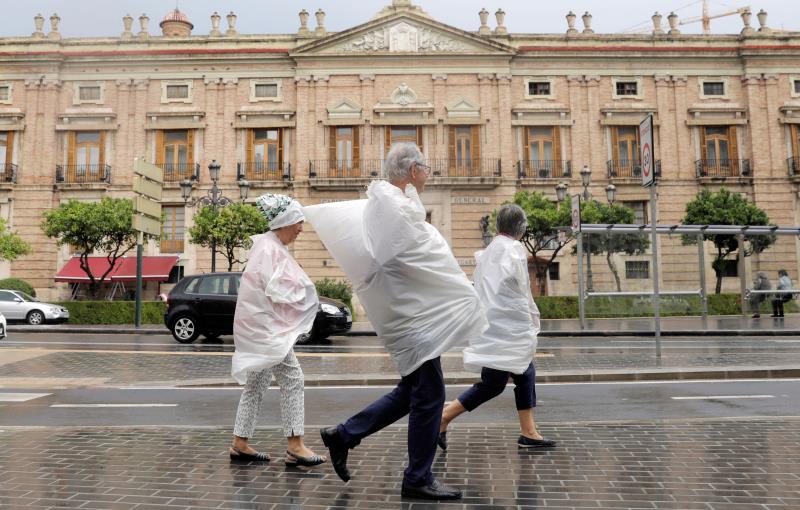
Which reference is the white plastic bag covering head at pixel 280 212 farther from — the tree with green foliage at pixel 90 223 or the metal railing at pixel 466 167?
the metal railing at pixel 466 167

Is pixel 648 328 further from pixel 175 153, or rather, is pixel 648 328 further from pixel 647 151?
pixel 175 153

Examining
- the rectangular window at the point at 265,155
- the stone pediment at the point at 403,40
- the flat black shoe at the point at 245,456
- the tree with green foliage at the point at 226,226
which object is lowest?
the flat black shoe at the point at 245,456

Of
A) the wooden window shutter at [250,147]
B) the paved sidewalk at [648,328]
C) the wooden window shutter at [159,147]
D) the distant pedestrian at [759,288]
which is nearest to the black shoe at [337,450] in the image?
the paved sidewalk at [648,328]

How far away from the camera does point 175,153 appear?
113ft

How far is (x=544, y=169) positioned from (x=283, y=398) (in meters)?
31.2

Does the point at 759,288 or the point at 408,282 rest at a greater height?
the point at 408,282

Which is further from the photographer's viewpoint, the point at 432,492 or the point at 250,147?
the point at 250,147

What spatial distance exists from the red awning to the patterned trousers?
29.1 m

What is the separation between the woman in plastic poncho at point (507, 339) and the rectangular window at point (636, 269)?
1554 cm

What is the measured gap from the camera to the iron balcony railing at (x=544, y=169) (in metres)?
34.1

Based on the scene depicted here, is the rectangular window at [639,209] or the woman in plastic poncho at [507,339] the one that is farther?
the rectangular window at [639,209]

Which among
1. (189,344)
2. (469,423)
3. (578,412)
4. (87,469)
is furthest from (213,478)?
(189,344)

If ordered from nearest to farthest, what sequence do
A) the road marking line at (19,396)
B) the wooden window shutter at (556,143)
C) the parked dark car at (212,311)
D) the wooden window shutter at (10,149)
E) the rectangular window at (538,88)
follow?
the road marking line at (19,396)
the parked dark car at (212,311)
the wooden window shutter at (10,149)
the wooden window shutter at (556,143)
the rectangular window at (538,88)

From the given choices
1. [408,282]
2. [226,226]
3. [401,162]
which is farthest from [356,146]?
[408,282]
